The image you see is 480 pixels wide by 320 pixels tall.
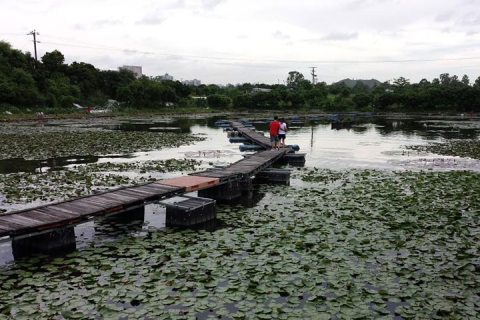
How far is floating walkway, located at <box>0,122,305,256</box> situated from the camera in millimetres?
7480

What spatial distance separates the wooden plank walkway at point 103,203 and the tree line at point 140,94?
174 ft

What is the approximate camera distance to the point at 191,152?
22.3 m

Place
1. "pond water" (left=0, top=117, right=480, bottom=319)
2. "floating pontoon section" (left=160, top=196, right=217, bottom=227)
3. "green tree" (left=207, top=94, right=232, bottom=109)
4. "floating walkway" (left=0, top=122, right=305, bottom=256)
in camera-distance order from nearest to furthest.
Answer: "pond water" (left=0, top=117, right=480, bottom=319) → "floating walkway" (left=0, top=122, right=305, bottom=256) → "floating pontoon section" (left=160, top=196, right=217, bottom=227) → "green tree" (left=207, top=94, right=232, bottom=109)

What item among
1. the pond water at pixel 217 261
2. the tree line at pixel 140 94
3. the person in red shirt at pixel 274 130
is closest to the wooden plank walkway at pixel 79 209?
the pond water at pixel 217 261

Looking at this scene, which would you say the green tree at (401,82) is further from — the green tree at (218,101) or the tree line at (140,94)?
the green tree at (218,101)

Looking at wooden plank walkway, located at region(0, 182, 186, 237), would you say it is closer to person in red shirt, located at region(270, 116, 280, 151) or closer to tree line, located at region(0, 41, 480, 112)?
person in red shirt, located at region(270, 116, 280, 151)

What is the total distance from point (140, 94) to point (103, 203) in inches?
2646

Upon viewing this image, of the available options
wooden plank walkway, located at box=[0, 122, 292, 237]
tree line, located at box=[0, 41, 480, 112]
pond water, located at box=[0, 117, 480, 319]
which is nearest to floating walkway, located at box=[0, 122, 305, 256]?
wooden plank walkway, located at box=[0, 122, 292, 237]

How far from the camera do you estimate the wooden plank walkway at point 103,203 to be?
24.3ft

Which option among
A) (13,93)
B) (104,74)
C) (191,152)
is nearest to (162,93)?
(104,74)

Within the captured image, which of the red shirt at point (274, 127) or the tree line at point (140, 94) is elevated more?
the tree line at point (140, 94)

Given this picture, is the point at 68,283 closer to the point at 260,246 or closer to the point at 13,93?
the point at 260,246

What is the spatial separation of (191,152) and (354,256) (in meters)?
15.6

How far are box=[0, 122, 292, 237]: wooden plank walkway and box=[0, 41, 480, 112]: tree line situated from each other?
53129 mm
